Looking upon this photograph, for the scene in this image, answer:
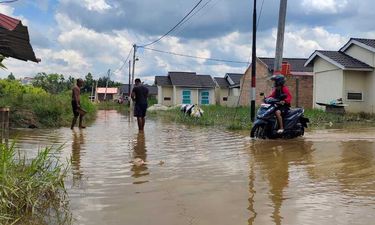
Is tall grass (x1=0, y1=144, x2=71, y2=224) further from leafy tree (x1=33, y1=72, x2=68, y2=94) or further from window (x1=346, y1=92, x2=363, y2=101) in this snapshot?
leafy tree (x1=33, y1=72, x2=68, y2=94)

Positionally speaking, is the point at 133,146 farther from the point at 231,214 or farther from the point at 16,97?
the point at 16,97

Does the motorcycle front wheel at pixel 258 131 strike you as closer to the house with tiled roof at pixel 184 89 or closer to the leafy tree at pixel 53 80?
the house with tiled roof at pixel 184 89

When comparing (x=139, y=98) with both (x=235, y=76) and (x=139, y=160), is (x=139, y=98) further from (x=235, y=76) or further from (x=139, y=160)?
(x=235, y=76)

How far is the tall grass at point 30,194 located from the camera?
424cm

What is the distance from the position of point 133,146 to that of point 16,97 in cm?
758

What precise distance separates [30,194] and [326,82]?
75.7ft

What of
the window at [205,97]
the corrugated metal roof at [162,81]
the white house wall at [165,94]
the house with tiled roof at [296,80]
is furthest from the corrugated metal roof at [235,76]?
the house with tiled roof at [296,80]

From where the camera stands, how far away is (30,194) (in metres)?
4.50

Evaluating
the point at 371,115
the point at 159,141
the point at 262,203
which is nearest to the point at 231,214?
the point at 262,203

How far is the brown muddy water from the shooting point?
468cm

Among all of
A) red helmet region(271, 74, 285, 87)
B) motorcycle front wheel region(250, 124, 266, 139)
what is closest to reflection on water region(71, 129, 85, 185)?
motorcycle front wheel region(250, 124, 266, 139)

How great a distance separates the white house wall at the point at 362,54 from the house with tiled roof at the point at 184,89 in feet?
89.9

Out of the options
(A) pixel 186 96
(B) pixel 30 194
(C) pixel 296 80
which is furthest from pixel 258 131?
(A) pixel 186 96

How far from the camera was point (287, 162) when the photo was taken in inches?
316
